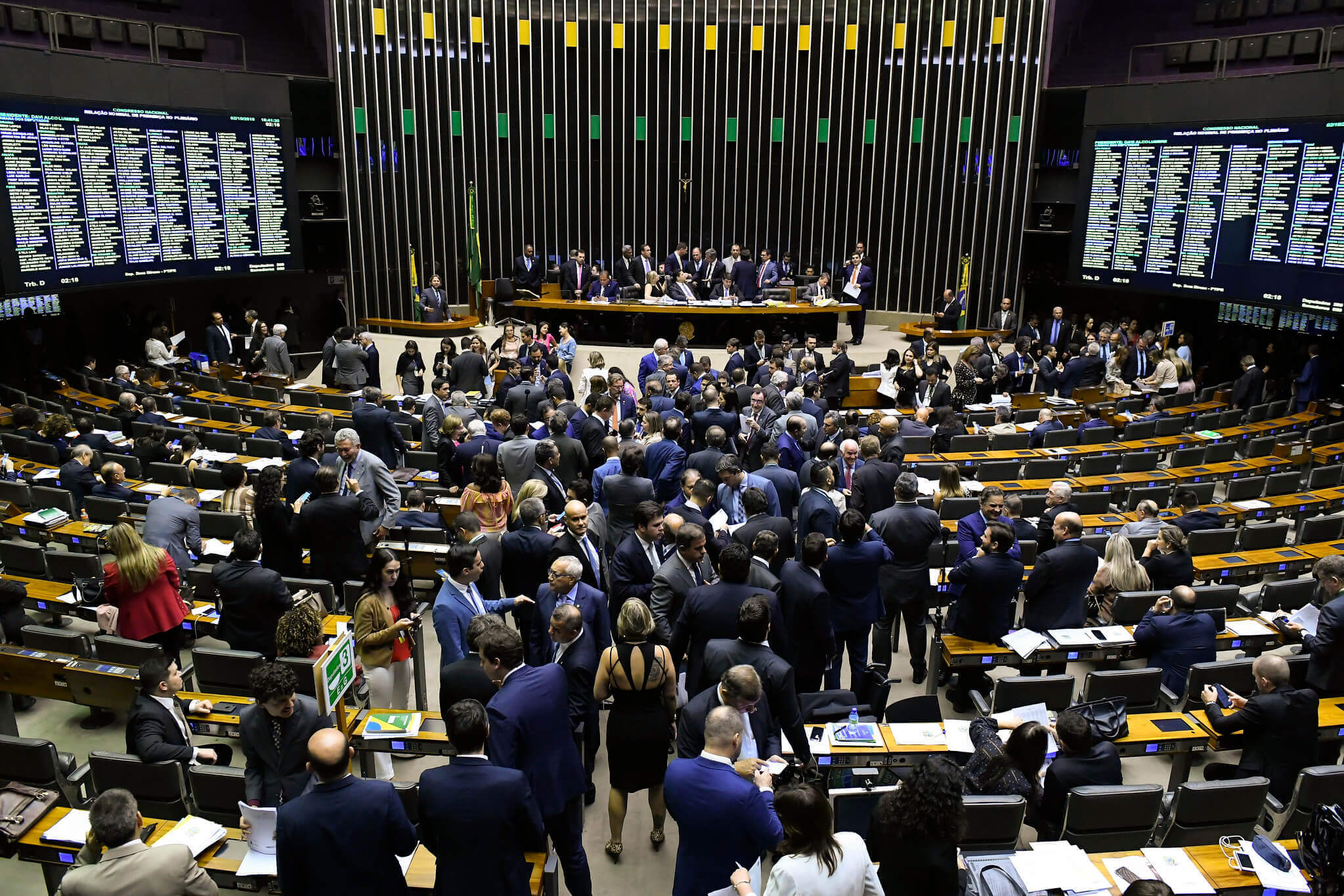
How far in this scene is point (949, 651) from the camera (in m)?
5.89

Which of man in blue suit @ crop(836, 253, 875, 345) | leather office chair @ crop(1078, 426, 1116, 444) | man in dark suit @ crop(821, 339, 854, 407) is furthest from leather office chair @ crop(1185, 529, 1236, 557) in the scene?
man in blue suit @ crop(836, 253, 875, 345)

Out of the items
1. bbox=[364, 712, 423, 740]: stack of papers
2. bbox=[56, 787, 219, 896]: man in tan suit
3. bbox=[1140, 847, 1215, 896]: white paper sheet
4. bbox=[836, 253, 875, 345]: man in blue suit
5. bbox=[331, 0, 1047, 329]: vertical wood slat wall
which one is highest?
bbox=[331, 0, 1047, 329]: vertical wood slat wall

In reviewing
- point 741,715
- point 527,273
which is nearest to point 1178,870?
point 741,715

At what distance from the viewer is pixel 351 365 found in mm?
12727

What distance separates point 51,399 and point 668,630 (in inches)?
443

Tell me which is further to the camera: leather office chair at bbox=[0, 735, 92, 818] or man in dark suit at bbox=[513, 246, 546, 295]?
man in dark suit at bbox=[513, 246, 546, 295]

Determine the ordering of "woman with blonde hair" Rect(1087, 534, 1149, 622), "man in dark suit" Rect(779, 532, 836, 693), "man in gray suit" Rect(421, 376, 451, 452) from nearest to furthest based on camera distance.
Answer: "man in dark suit" Rect(779, 532, 836, 693), "woman with blonde hair" Rect(1087, 534, 1149, 622), "man in gray suit" Rect(421, 376, 451, 452)

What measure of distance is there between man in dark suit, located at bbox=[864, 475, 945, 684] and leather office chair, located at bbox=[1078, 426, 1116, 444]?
5.25 metres

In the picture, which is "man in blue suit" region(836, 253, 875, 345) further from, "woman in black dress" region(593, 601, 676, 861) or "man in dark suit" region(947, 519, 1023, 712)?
"woman in black dress" region(593, 601, 676, 861)

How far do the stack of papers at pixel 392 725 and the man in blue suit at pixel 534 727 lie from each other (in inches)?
34.2

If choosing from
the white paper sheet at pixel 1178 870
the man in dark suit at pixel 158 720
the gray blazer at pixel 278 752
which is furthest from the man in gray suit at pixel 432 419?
the white paper sheet at pixel 1178 870

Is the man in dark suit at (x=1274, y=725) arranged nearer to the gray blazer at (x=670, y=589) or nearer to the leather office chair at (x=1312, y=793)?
the leather office chair at (x=1312, y=793)

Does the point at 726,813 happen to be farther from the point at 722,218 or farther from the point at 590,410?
the point at 722,218

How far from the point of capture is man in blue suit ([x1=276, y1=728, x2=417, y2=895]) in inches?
130
